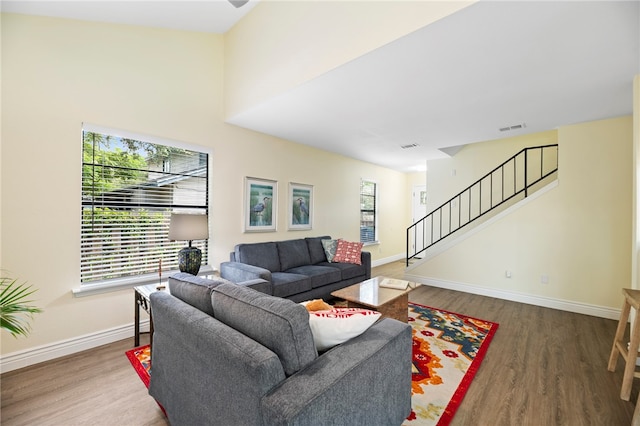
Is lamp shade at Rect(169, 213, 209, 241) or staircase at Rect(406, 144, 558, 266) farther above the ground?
staircase at Rect(406, 144, 558, 266)

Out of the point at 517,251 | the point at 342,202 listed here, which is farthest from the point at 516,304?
the point at 342,202

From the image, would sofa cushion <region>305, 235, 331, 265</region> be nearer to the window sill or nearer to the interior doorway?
the window sill

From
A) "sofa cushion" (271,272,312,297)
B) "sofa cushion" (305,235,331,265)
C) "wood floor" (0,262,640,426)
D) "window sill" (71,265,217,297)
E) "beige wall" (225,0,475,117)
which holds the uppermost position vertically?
"beige wall" (225,0,475,117)

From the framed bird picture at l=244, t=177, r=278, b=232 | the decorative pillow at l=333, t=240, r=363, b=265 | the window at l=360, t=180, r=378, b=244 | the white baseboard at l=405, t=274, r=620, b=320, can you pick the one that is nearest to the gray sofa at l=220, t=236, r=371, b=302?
the decorative pillow at l=333, t=240, r=363, b=265

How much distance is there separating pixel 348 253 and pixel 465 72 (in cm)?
295

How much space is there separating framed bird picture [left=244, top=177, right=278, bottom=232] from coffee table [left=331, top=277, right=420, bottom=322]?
1.83 metres

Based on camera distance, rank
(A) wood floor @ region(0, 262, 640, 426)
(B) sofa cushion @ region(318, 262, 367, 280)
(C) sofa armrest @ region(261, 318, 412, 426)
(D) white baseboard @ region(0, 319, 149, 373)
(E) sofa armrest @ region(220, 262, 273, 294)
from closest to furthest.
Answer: (C) sofa armrest @ region(261, 318, 412, 426) < (A) wood floor @ region(0, 262, 640, 426) < (D) white baseboard @ region(0, 319, 149, 373) < (E) sofa armrest @ region(220, 262, 273, 294) < (B) sofa cushion @ region(318, 262, 367, 280)

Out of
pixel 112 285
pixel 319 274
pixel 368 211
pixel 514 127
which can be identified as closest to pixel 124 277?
pixel 112 285

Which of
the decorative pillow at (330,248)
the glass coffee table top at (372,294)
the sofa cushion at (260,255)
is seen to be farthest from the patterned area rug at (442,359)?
the sofa cushion at (260,255)

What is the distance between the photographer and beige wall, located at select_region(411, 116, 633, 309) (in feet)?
11.2

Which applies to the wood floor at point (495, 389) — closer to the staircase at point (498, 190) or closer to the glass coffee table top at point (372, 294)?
the glass coffee table top at point (372, 294)

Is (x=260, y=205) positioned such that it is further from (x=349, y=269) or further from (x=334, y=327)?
(x=334, y=327)

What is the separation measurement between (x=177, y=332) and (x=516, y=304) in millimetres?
4454

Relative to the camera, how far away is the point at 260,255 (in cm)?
376
